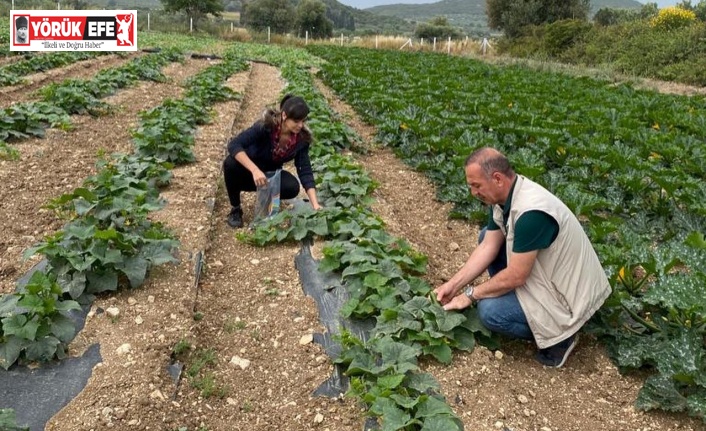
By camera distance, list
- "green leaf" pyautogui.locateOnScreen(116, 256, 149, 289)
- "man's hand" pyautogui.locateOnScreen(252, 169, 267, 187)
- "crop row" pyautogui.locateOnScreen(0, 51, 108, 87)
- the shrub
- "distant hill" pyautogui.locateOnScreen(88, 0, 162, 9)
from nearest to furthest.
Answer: "green leaf" pyautogui.locateOnScreen(116, 256, 149, 289)
"man's hand" pyautogui.locateOnScreen(252, 169, 267, 187)
"crop row" pyautogui.locateOnScreen(0, 51, 108, 87)
the shrub
"distant hill" pyautogui.locateOnScreen(88, 0, 162, 9)

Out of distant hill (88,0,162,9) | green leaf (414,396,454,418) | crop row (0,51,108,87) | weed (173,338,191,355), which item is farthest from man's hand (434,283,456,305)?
distant hill (88,0,162,9)

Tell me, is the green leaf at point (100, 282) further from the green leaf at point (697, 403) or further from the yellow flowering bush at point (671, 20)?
the yellow flowering bush at point (671, 20)

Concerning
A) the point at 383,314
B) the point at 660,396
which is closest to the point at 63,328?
the point at 383,314

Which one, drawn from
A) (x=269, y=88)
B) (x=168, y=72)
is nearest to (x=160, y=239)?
(x=269, y=88)

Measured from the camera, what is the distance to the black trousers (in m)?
5.31

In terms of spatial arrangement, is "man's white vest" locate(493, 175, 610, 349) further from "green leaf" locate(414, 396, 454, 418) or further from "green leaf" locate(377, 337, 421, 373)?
"green leaf" locate(414, 396, 454, 418)

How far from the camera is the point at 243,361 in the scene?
11.6 feet

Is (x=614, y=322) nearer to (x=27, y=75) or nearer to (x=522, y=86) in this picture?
(x=522, y=86)

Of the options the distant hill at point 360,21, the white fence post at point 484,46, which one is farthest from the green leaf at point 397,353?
the distant hill at point 360,21

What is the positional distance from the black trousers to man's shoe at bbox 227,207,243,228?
49 millimetres

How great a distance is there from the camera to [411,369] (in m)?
3.04

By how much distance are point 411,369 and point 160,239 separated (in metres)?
2.28

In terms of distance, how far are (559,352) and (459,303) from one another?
26.8 inches

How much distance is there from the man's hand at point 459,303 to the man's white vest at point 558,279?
32 centimetres
